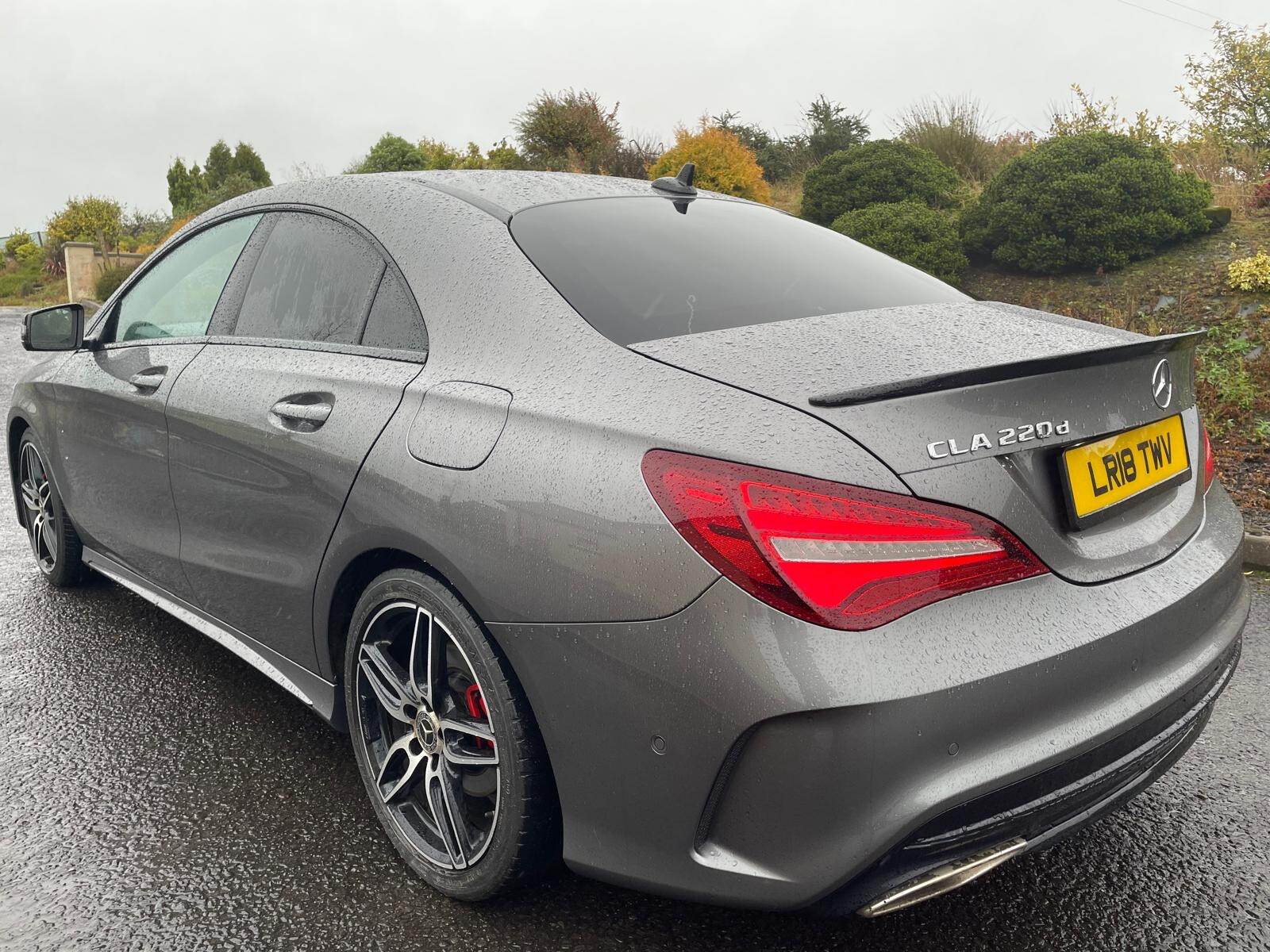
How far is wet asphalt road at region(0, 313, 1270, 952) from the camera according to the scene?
2.15m

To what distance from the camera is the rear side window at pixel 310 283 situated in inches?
103

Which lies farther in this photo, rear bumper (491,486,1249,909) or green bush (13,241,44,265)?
green bush (13,241,44,265)

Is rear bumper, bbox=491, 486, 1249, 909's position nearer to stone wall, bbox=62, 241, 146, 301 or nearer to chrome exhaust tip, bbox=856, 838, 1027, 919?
chrome exhaust tip, bbox=856, 838, 1027, 919

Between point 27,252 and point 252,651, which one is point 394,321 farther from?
point 27,252

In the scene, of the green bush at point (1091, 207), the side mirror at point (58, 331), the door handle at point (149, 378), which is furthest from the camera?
the green bush at point (1091, 207)

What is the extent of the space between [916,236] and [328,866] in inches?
354

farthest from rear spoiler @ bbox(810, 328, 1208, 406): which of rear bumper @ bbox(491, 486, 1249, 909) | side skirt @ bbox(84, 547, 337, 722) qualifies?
side skirt @ bbox(84, 547, 337, 722)

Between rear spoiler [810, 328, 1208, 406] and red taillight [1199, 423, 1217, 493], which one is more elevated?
rear spoiler [810, 328, 1208, 406]

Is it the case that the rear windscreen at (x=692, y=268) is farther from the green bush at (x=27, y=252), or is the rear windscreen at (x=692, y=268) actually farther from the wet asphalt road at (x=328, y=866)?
the green bush at (x=27, y=252)

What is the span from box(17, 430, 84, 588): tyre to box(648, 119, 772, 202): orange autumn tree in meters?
10.9

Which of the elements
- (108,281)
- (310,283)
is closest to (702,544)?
(310,283)

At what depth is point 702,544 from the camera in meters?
1.64

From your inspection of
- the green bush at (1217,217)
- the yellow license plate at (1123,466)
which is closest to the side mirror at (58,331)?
the yellow license plate at (1123,466)

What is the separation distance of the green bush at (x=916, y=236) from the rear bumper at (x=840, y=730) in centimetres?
843
